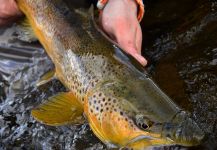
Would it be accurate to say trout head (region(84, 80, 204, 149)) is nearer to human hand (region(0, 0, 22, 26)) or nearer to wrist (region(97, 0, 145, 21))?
wrist (region(97, 0, 145, 21))

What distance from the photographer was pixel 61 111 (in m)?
2.22

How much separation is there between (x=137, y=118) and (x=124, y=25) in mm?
703

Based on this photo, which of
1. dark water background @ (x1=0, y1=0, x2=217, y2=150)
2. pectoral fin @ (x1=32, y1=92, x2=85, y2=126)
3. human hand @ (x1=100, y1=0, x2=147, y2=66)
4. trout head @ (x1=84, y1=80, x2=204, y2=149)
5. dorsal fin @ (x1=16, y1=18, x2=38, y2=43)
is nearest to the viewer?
trout head @ (x1=84, y1=80, x2=204, y2=149)

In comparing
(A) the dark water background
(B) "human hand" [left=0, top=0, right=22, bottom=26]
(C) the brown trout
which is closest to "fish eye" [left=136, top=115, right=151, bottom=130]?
(C) the brown trout

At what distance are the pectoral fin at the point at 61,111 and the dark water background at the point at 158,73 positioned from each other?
0.23 metres

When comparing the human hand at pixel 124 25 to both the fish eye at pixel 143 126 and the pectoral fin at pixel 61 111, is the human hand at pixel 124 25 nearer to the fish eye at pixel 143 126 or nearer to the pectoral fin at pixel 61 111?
the pectoral fin at pixel 61 111

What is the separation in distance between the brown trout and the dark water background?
143mm

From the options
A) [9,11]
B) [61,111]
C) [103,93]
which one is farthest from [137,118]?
[9,11]

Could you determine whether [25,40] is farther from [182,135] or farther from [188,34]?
[182,135]

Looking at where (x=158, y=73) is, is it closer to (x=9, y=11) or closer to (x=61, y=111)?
(x=61, y=111)

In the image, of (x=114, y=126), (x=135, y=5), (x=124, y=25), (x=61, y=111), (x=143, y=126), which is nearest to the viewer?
(x=143, y=126)

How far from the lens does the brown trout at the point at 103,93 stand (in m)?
1.80

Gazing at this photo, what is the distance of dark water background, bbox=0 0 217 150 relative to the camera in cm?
242

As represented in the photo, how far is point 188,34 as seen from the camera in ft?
9.85
